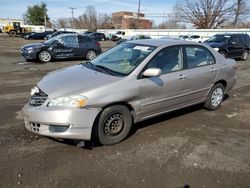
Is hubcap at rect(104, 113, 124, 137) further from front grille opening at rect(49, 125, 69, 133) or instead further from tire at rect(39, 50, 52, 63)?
tire at rect(39, 50, 52, 63)

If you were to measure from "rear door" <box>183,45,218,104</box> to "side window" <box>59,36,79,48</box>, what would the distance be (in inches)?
409

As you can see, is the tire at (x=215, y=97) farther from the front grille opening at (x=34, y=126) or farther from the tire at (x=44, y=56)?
the tire at (x=44, y=56)

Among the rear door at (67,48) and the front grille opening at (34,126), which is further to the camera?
the rear door at (67,48)

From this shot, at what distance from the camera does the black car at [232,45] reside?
14.7 m

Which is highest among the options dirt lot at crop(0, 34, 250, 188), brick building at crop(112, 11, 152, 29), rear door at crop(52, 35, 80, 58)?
brick building at crop(112, 11, 152, 29)

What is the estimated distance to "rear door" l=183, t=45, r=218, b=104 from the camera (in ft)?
16.7

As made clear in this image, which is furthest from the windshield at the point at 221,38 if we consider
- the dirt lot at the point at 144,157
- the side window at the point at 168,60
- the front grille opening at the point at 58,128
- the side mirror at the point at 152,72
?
the front grille opening at the point at 58,128

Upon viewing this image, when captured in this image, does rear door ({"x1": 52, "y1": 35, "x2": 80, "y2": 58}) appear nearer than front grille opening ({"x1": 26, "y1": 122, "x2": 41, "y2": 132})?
No

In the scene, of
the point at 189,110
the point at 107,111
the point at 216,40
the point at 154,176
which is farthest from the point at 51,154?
the point at 216,40

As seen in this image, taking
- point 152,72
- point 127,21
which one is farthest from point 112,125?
point 127,21

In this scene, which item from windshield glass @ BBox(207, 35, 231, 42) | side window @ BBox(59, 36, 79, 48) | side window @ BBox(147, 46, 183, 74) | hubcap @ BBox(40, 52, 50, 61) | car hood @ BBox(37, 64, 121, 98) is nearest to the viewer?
car hood @ BBox(37, 64, 121, 98)

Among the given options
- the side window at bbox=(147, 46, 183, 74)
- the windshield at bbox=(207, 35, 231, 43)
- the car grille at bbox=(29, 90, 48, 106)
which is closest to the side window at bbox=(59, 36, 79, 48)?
the windshield at bbox=(207, 35, 231, 43)

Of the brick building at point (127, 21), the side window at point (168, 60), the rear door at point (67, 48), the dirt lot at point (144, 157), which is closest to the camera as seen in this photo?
the dirt lot at point (144, 157)

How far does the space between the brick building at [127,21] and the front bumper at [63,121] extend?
87.2m
